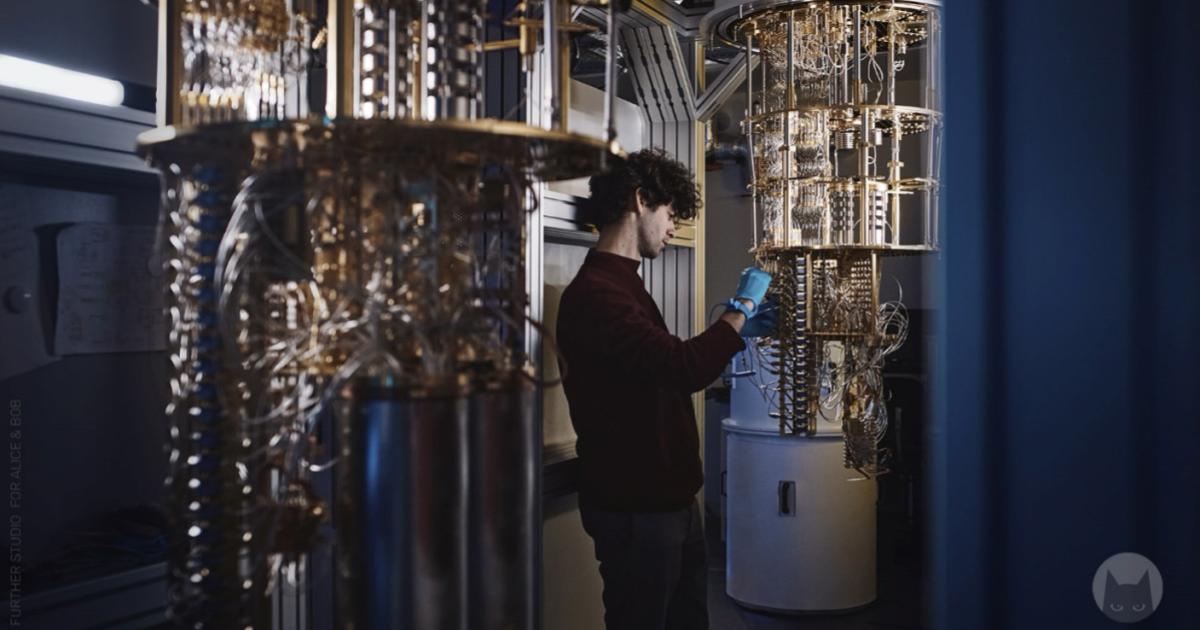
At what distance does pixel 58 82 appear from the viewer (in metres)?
1.68

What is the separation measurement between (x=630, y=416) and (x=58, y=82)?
1.47 meters

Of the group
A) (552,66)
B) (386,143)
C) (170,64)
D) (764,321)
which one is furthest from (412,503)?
(764,321)

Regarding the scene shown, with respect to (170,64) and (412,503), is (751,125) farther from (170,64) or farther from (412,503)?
(412,503)

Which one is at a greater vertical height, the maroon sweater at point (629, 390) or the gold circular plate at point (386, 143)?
the gold circular plate at point (386, 143)

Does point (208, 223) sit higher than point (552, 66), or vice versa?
point (552, 66)

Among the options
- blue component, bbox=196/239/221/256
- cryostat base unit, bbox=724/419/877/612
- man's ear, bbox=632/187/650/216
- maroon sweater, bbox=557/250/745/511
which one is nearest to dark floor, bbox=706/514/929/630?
cryostat base unit, bbox=724/419/877/612

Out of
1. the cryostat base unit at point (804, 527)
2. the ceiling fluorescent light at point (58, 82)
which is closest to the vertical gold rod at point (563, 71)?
the ceiling fluorescent light at point (58, 82)

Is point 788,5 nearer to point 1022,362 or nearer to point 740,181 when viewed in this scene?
point 1022,362

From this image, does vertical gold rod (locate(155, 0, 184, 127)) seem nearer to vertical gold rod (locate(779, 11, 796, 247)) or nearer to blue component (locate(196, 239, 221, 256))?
blue component (locate(196, 239, 221, 256))

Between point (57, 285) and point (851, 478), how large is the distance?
10.9 feet

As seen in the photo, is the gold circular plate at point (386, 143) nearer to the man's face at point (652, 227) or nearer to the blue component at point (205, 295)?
the blue component at point (205, 295)

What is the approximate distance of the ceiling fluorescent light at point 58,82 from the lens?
5.23 ft

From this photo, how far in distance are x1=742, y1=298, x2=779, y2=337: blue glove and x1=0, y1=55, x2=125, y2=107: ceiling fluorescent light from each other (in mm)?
1723

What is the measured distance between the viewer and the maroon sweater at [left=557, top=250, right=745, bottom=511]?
2469 millimetres
